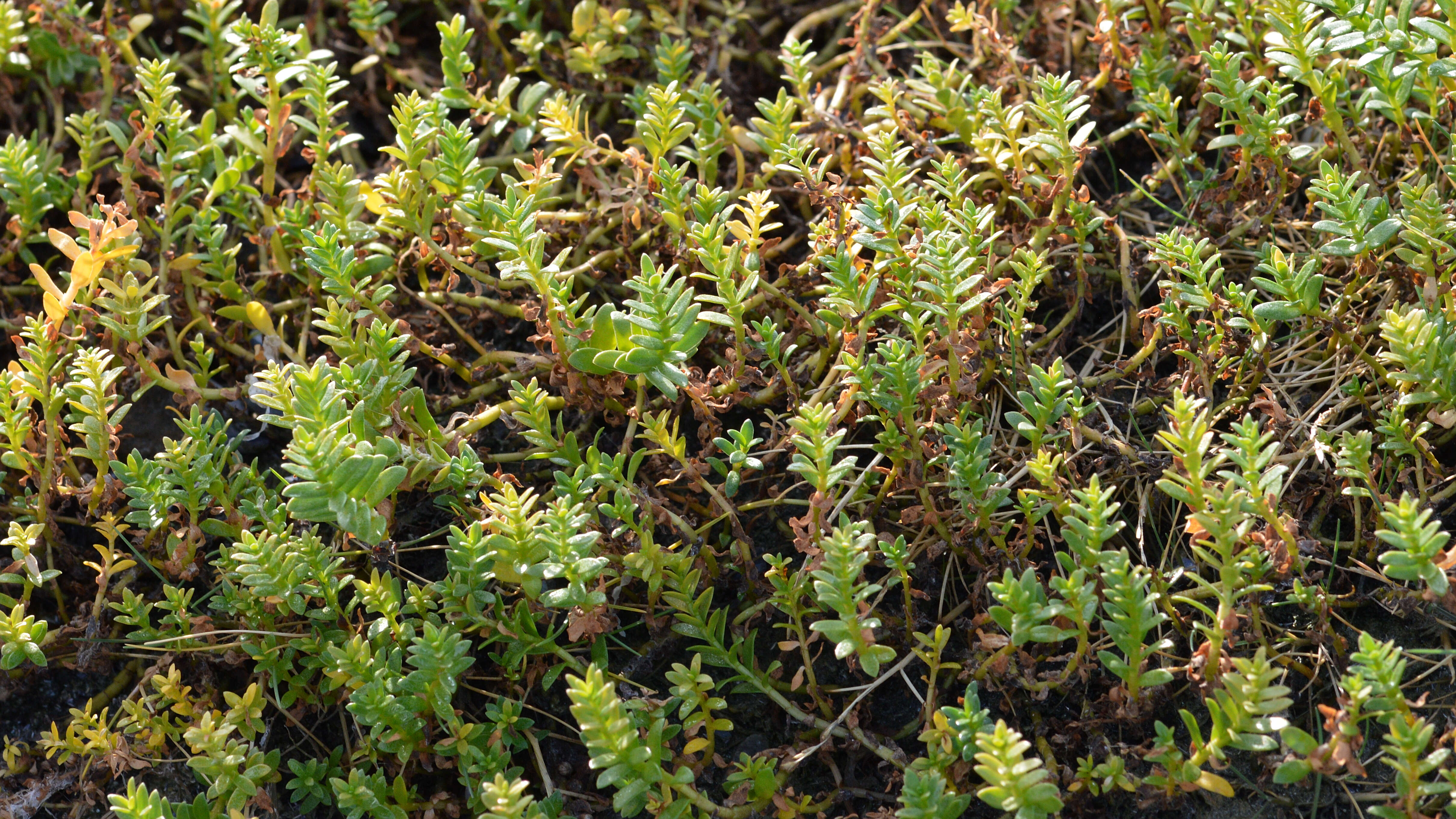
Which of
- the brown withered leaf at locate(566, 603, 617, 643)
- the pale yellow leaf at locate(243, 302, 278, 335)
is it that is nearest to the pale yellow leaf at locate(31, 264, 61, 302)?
the pale yellow leaf at locate(243, 302, 278, 335)

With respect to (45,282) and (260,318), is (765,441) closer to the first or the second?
(260,318)

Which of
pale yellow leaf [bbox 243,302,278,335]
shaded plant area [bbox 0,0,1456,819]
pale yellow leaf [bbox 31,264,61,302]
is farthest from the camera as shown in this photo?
pale yellow leaf [bbox 243,302,278,335]

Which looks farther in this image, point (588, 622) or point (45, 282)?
point (45, 282)

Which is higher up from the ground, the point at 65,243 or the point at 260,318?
the point at 65,243

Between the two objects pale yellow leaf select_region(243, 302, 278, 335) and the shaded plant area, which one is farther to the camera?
pale yellow leaf select_region(243, 302, 278, 335)

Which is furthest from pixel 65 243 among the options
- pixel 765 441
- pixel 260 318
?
pixel 765 441

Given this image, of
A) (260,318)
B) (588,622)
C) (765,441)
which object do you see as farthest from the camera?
(260,318)

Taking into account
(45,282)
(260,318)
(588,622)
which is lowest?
(588,622)

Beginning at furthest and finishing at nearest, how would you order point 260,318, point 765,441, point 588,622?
point 260,318 < point 765,441 < point 588,622

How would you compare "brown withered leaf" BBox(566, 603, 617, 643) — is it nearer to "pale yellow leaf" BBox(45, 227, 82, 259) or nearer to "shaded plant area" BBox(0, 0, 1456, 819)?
"shaded plant area" BBox(0, 0, 1456, 819)

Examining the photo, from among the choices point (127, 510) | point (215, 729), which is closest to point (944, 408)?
point (215, 729)

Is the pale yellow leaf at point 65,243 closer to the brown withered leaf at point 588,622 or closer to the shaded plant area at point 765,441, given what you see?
the shaded plant area at point 765,441
